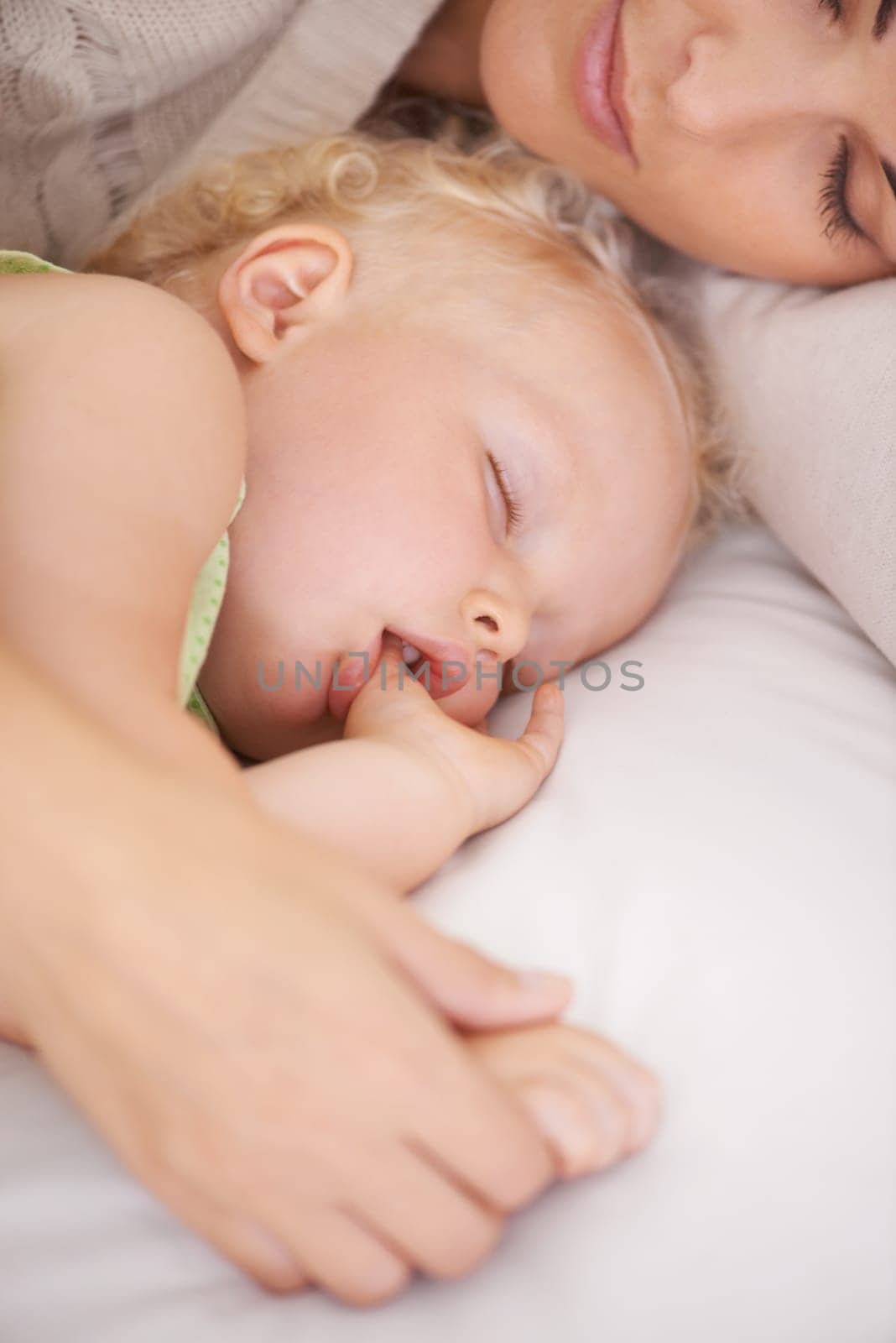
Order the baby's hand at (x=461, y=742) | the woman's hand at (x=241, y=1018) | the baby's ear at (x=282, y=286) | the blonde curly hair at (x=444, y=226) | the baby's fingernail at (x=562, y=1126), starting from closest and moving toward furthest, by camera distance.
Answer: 1. the woman's hand at (x=241, y=1018)
2. the baby's fingernail at (x=562, y=1126)
3. the baby's hand at (x=461, y=742)
4. the baby's ear at (x=282, y=286)
5. the blonde curly hair at (x=444, y=226)

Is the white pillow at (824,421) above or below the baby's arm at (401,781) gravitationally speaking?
above

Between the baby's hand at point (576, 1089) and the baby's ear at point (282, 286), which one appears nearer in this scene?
the baby's hand at point (576, 1089)

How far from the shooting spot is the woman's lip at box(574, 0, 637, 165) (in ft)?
4.24

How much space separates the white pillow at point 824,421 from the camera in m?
1.17

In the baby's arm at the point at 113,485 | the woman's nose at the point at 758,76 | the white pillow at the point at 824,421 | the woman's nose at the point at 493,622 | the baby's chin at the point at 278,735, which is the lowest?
the baby's chin at the point at 278,735

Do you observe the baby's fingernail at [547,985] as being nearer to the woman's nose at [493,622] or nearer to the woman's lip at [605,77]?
the woman's nose at [493,622]

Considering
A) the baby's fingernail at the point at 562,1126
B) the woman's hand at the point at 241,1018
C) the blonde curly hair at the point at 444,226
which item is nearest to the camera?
the woman's hand at the point at 241,1018

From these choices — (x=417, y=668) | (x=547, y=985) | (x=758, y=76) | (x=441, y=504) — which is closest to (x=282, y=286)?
(x=441, y=504)

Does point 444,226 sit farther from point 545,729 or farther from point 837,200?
point 545,729

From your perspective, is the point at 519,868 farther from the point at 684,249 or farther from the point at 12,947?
the point at 684,249

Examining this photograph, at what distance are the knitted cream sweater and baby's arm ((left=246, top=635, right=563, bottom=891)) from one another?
31.0 inches

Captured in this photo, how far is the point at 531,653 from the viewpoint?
1.21m

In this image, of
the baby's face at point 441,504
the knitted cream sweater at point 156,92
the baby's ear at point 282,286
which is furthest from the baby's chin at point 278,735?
the knitted cream sweater at point 156,92

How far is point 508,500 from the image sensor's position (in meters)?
1.12
